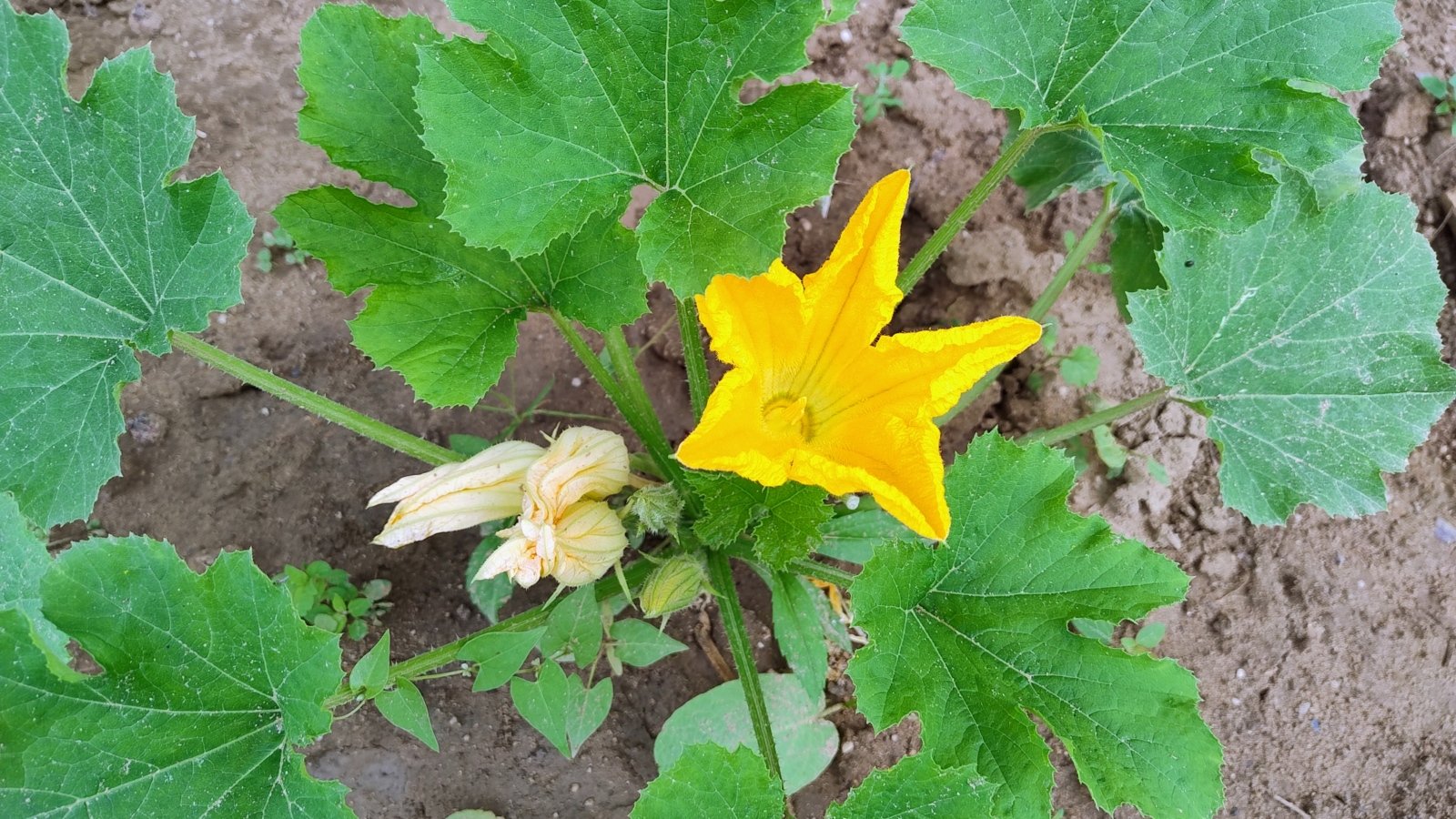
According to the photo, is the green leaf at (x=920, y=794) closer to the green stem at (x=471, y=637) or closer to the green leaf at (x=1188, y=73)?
the green stem at (x=471, y=637)

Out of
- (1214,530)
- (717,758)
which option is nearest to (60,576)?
(717,758)

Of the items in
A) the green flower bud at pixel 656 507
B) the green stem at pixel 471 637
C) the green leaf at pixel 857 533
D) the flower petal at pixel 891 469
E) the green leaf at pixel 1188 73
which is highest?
the green leaf at pixel 1188 73

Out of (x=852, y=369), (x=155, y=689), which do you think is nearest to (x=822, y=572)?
(x=852, y=369)

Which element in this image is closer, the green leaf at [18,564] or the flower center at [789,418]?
the flower center at [789,418]

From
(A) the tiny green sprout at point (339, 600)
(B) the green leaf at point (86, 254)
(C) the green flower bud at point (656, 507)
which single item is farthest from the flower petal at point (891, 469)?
(A) the tiny green sprout at point (339, 600)

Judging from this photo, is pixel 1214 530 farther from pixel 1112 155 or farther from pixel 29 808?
pixel 29 808

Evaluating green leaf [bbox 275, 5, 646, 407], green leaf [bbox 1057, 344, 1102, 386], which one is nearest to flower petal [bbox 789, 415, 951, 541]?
green leaf [bbox 275, 5, 646, 407]

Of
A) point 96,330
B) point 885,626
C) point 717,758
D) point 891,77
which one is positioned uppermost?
point 891,77
